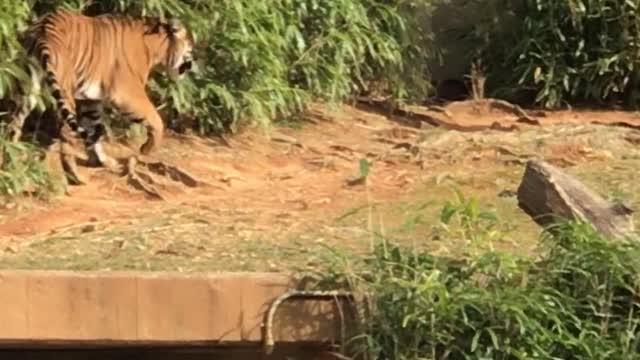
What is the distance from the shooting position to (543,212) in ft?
18.1

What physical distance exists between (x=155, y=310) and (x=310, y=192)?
7.14 ft

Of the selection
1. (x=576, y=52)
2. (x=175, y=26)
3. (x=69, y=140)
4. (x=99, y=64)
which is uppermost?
(x=175, y=26)

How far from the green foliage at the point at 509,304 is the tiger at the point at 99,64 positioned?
8.51ft

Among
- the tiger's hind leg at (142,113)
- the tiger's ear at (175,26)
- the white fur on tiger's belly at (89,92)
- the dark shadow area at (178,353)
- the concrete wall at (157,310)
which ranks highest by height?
Result: the tiger's ear at (175,26)

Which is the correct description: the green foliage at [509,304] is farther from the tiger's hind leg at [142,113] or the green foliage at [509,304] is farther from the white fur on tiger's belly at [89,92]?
the white fur on tiger's belly at [89,92]

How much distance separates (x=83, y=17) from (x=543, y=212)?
3036 mm

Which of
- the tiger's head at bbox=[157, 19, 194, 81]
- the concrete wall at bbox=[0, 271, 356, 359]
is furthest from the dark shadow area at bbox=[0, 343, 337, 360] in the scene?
the tiger's head at bbox=[157, 19, 194, 81]

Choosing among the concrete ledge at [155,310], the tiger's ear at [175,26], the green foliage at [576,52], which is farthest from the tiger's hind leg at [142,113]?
the green foliage at [576,52]

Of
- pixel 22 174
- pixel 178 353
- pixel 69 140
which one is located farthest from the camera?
pixel 69 140

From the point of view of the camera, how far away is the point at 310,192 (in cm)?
739

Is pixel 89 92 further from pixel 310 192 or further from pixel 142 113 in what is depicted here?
pixel 310 192

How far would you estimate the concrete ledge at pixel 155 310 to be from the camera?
5301mm

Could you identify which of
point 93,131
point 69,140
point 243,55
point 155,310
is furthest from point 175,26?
point 155,310

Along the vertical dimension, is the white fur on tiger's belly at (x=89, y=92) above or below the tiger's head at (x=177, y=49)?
below
